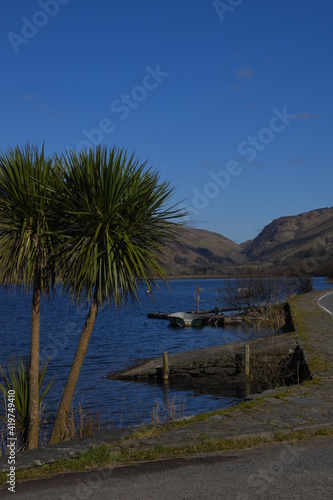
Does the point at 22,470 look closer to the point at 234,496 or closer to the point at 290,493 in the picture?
the point at 234,496

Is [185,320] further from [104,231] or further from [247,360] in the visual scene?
[104,231]

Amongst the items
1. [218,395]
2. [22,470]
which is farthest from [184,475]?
[218,395]

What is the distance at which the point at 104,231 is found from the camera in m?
10.3

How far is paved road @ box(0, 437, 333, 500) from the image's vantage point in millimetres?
5371

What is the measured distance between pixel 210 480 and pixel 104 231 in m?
5.50

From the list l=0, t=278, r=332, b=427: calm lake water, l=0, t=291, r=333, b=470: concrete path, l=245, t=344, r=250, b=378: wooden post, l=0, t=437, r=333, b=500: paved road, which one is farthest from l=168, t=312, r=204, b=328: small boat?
l=0, t=437, r=333, b=500: paved road

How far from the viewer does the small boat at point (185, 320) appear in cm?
5025

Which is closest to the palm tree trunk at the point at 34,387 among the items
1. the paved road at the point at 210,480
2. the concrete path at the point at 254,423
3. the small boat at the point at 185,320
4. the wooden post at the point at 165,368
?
the concrete path at the point at 254,423

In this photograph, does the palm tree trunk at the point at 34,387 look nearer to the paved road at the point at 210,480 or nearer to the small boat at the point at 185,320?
the paved road at the point at 210,480

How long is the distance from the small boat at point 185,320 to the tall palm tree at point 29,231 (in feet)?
131

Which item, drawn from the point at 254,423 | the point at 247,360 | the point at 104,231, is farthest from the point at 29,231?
the point at 247,360

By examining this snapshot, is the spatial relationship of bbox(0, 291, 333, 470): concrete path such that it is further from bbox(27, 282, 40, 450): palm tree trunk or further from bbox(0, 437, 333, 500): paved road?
bbox(27, 282, 40, 450): palm tree trunk

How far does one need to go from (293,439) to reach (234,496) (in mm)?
2169

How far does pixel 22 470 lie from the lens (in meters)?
6.32
